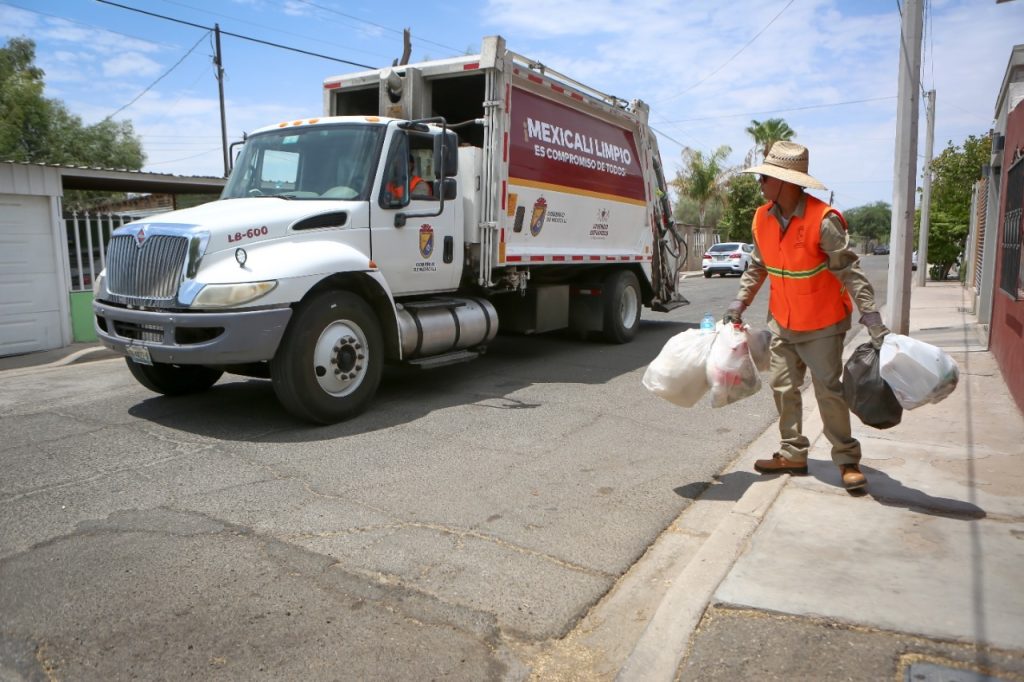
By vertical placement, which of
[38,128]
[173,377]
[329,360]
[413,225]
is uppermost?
[38,128]

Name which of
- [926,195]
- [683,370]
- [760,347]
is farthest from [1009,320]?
[926,195]

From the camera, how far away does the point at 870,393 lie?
4.11m

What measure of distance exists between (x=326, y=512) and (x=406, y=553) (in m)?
0.73

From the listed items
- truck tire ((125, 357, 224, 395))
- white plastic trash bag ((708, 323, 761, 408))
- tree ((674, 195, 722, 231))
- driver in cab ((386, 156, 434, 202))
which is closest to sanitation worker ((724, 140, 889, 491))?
white plastic trash bag ((708, 323, 761, 408))

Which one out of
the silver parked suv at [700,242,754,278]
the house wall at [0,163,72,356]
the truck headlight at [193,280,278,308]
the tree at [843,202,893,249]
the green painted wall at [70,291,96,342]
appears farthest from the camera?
the tree at [843,202,893,249]

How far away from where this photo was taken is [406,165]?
703 cm

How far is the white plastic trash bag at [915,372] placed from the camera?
4016mm

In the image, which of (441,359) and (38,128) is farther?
(38,128)

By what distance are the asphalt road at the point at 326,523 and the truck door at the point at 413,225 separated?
1.11m

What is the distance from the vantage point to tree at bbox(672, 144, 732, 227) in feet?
131

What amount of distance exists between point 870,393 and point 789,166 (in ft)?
4.52

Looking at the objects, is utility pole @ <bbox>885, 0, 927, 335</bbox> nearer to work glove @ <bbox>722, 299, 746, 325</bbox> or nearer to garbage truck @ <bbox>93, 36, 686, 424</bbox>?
garbage truck @ <bbox>93, 36, 686, 424</bbox>

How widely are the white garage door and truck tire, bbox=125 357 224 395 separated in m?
4.84

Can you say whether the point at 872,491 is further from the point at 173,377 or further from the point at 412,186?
the point at 173,377
